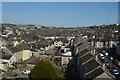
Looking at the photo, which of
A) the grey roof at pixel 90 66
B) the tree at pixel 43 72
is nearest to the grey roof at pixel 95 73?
the grey roof at pixel 90 66

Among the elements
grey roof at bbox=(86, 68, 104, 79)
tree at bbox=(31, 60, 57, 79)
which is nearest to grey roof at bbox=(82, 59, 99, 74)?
grey roof at bbox=(86, 68, 104, 79)

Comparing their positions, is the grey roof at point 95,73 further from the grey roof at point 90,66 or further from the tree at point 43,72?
the tree at point 43,72

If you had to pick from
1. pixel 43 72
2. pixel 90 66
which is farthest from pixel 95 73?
pixel 43 72

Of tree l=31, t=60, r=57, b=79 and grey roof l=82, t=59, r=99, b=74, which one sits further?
grey roof l=82, t=59, r=99, b=74

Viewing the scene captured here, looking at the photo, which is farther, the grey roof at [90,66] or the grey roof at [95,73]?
the grey roof at [90,66]

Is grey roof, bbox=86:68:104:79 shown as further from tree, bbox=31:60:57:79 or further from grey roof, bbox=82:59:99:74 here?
tree, bbox=31:60:57:79

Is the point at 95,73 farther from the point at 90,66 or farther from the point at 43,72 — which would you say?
the point at 43,72

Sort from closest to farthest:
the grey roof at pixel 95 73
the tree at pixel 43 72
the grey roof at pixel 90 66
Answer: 1. the grey roof at pixel 95 73
2. the tree at pixel 43 72
3. the grey roof at pixel 90 66

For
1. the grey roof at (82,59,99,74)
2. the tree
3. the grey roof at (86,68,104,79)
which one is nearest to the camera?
the grey roof at (86,68,104,79)

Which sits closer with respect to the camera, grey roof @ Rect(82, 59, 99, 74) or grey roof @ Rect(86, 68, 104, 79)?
grey roof @ Rect(86, 68, 104, 79)

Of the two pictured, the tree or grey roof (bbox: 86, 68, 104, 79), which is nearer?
grey roof (bbox: 86, 68, 104, 79)

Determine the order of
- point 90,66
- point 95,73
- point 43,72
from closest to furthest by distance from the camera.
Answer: point 95,73 → point 43,72 → point 90,66

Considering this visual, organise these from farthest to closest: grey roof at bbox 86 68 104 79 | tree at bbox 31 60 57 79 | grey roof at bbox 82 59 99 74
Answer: grey roof at bbox 82 59 99 74 < tree at bbox 31 60 57 79 < grey roof at bbox 86 68 104 79
